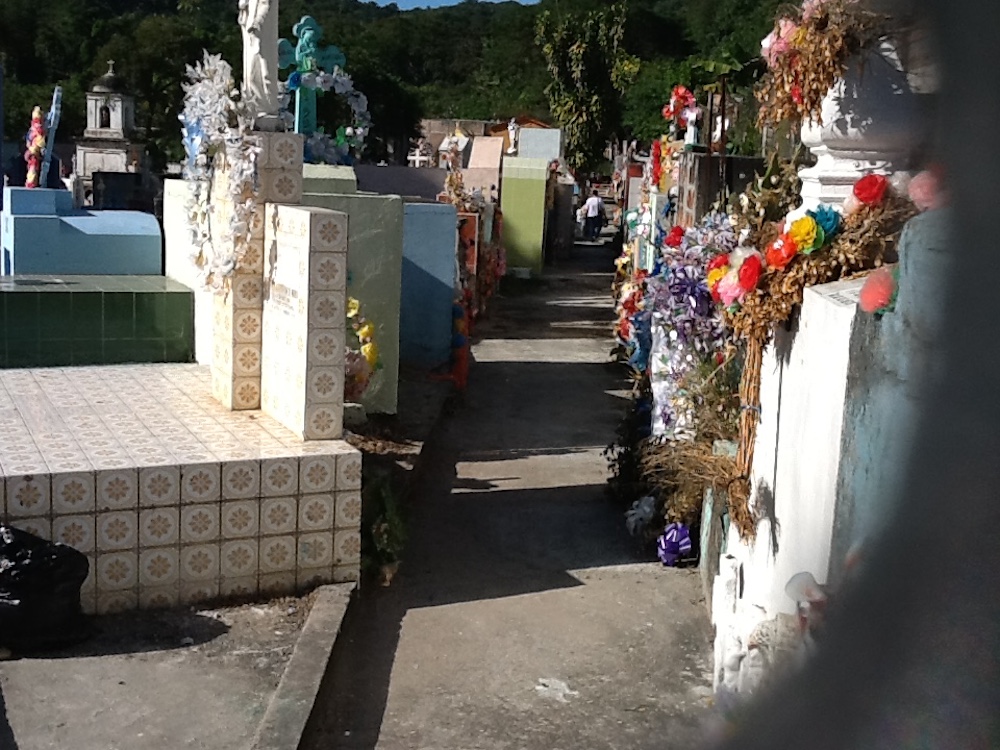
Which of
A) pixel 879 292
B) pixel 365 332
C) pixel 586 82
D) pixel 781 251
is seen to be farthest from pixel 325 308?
pixel 586 82

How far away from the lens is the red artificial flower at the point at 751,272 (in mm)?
4016

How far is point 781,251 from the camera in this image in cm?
386

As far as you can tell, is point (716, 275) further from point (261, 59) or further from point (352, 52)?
point (352, 52)

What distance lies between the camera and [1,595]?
4.41m

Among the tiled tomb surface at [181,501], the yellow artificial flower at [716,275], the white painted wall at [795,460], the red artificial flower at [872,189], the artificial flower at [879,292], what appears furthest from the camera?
the tiled tomb surface at [181,501]

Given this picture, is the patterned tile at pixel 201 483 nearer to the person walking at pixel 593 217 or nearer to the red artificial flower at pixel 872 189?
the red artificial flower at pixel 872 189

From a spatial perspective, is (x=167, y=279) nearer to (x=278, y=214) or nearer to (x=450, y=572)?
(x=278, y=214)

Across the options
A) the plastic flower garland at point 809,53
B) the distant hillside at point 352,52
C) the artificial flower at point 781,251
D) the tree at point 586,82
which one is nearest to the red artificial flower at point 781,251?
the artificial flower at point 781,251

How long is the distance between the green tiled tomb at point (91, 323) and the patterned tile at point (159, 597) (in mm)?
2641

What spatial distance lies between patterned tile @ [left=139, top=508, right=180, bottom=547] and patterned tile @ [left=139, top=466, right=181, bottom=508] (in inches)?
1.6

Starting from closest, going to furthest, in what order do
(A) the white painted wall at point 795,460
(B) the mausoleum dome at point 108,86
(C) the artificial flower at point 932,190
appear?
(C) the artificial flower at point 932,190, (A) the white painted wall at point 795,460, (B) the mausoleum dome at point 108,86

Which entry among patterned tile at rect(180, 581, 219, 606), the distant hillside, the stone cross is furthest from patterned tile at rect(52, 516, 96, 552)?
the distant hillside

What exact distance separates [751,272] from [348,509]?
7.43 feet

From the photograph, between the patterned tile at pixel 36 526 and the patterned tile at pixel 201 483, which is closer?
the patterned tile at pixel 36 526
